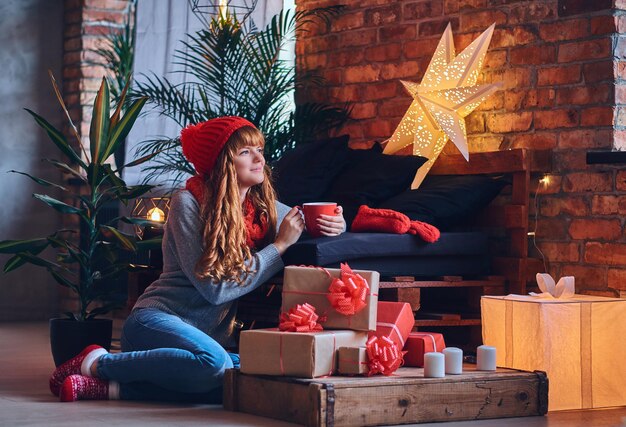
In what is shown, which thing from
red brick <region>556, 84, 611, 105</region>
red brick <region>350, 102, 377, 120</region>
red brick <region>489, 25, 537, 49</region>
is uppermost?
red brick <region>489, 25, 537, 49</region>

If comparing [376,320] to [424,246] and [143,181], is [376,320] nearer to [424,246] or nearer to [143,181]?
[424,246]

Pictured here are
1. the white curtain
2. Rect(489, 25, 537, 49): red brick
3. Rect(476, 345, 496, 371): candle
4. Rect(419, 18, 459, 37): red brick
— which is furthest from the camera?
the white curtain

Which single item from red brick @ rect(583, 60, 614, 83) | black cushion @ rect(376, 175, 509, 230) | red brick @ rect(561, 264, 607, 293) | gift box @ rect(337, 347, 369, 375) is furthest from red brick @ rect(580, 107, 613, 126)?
gift box @ rect(337, 347, 369, 375)

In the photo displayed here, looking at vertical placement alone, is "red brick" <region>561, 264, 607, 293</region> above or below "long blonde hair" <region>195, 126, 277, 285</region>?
below

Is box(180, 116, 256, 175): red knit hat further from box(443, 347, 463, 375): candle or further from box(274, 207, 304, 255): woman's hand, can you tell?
box(443, 347, 463, 375): candle

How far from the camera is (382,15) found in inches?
211

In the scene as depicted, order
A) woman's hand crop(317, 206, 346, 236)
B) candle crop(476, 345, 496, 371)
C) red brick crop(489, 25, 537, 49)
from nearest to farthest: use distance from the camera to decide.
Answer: candle crop(476, 345, 496, 371), woman's hand crop(317, 206, 346, 236), red brick crop(489, 25, 537, 49)

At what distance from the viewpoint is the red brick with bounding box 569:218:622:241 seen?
425cm

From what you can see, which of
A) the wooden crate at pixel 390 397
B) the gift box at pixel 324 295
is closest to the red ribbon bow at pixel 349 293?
the gift box at pixel 324 295

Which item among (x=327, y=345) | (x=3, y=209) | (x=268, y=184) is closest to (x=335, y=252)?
(x=268, y=184)

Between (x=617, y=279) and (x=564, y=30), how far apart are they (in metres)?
1.00

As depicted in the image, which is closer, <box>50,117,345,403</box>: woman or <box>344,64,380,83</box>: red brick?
<box>50,117,345,403</box>: woman

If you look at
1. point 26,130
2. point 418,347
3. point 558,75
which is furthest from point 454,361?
point 26,130

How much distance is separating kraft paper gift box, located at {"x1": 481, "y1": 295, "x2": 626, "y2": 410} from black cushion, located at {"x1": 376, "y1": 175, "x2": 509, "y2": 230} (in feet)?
2.21
